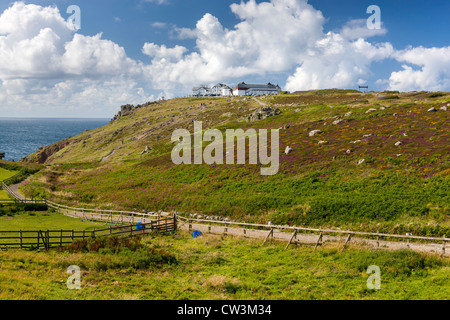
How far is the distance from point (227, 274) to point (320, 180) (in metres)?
25.0

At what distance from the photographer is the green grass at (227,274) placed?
1478 centimetres

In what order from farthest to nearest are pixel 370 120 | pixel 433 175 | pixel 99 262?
pixel 370 120 < pixel 433 175 < pixel 99 262

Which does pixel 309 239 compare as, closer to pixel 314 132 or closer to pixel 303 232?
pixel 303 232

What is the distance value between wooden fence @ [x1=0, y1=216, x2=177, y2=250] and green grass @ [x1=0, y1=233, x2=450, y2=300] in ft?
6.14

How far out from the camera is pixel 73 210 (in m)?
42.4

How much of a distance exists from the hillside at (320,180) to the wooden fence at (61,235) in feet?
27.5

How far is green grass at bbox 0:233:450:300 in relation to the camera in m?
14.8

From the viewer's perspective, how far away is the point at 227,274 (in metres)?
18.5

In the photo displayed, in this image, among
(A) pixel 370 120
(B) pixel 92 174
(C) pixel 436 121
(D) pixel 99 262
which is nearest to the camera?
(D) pixel 99 262

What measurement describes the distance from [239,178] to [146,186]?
18.9 meters

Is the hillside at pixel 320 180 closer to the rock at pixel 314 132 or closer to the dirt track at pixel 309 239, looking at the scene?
the rock at pixel 314 132

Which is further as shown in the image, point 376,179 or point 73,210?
point 73,210
